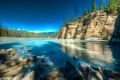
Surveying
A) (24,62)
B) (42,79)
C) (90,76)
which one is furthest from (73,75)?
(24,62)

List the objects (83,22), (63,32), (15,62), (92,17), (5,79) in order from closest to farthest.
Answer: (5,79) → (15,62) → (92,17) → (83,22) → (63,32)

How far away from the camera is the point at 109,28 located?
3713 inches

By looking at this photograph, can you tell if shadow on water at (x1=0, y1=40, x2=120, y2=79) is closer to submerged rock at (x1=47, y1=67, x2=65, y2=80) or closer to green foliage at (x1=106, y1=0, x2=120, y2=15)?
submerged rock at (x1=47, y1=67, x2=65, y2=80)

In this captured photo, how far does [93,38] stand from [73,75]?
92.2 meters

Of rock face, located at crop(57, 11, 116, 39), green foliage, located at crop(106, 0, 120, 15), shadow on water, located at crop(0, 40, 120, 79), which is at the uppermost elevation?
green foliage, located at crop(106, 0, 120, 15)

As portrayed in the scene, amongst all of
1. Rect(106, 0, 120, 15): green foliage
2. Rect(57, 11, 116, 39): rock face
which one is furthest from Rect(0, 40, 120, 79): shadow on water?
Rect(106, 0, 120, 15): green foliage

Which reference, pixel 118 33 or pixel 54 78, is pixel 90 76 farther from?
pixel 118 33

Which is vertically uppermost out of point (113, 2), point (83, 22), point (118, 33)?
point (113, 2)

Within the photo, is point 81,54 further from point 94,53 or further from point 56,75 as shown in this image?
point 56,75

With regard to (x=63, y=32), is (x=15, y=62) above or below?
below

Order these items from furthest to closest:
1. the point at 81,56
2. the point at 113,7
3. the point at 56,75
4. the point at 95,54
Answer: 1. the point at 113,7
2. the point at 95,54
3. the point at 81,56
4. the point at 56,75

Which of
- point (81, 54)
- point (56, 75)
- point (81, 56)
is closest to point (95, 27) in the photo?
point (81, 54)

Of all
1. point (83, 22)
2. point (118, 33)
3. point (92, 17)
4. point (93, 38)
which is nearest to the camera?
point (118, 33)

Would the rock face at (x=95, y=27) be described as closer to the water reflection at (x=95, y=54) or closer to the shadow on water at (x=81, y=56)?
the water reflection at (x=95, y=54)
